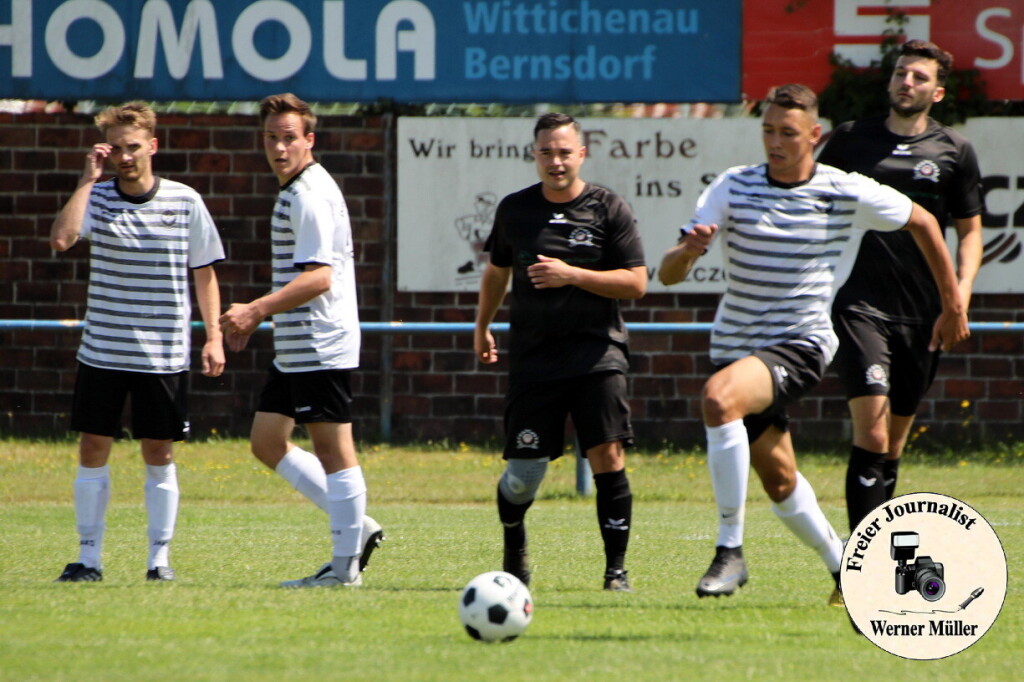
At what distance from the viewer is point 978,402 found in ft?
44.5

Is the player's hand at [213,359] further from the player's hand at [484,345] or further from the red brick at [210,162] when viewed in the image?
the red brick at [210,162]

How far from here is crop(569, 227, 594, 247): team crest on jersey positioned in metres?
6.15

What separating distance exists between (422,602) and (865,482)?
189cm

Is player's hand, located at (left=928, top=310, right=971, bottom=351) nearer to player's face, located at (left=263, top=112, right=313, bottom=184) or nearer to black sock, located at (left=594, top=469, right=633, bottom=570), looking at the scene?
black sock, located at (left=594, top=469, right=633, bottom=570)

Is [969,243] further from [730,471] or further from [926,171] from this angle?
[730,471]

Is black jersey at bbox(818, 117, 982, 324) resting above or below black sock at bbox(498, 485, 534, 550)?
above

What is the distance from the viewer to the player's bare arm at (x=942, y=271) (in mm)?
5523

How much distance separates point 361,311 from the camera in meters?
13.8

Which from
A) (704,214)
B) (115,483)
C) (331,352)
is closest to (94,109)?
(115,483)

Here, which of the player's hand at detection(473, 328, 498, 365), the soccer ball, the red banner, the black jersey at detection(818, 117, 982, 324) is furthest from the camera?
the red banner

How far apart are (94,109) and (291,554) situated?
7.86 metres

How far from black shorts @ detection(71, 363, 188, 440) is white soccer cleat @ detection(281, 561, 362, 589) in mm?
847

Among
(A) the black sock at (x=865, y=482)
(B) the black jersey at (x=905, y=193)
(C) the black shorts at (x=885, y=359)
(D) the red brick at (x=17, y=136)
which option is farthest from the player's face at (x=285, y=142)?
(D) the red brick at (x=17, y=136)

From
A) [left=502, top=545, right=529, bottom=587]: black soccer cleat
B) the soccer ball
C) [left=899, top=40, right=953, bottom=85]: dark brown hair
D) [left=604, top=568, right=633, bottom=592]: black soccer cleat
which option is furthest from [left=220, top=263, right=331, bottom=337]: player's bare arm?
[left=899, top=40, right=953, bottom=85]: dark brown hair
